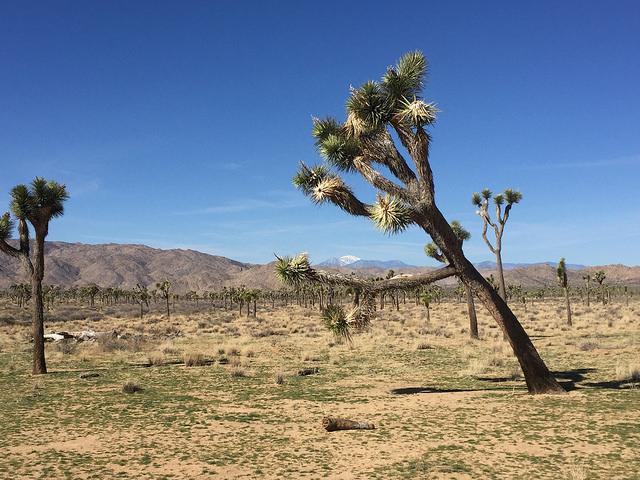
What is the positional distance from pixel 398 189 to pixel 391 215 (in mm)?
926

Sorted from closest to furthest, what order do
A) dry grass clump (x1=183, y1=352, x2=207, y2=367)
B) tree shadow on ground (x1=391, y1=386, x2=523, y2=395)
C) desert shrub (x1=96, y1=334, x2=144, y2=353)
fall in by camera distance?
tree shadow on ground (x1=391, y1=386, x2=523, y2=395) < dry grass clump (x1=183, y1=352, x2=207, y2=367) < desert shrub (x1=96, y1=334, x2=144, y2=353)

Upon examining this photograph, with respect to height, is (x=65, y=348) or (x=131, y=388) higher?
(x=131, y=388)

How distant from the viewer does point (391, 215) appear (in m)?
13.1

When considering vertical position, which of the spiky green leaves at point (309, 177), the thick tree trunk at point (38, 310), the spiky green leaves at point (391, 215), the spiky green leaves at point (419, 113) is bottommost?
the thick tree trunk at point (38, 310)

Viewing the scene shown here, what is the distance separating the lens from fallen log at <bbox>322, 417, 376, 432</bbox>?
10453mm

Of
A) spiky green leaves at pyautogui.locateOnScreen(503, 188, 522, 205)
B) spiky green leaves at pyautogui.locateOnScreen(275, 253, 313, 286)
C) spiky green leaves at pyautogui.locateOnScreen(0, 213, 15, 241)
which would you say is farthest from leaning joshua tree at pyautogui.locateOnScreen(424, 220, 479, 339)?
spiky green leaves at pyautogui.locateOnScreen(0, 213, 15, 241)

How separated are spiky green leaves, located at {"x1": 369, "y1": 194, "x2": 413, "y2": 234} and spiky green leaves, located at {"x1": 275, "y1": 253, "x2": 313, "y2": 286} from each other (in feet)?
7.64

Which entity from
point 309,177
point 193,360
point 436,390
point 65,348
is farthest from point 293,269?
point 65,348

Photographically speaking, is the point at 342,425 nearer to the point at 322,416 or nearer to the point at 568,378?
the point at 322,416

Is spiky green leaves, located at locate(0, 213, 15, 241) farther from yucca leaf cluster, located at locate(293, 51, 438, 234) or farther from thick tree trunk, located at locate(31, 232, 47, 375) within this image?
yucca leaf cluster, located at locate(293, 51, 438, 234)

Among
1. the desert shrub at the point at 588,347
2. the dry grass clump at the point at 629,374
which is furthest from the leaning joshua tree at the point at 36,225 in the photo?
the desert shrub at the point at 588,347

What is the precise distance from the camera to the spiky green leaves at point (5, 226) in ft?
65.2

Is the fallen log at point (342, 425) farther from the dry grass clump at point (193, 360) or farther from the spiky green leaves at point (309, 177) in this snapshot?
the dry grass clump at point (193, 360)

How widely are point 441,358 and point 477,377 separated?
5.20 metres
